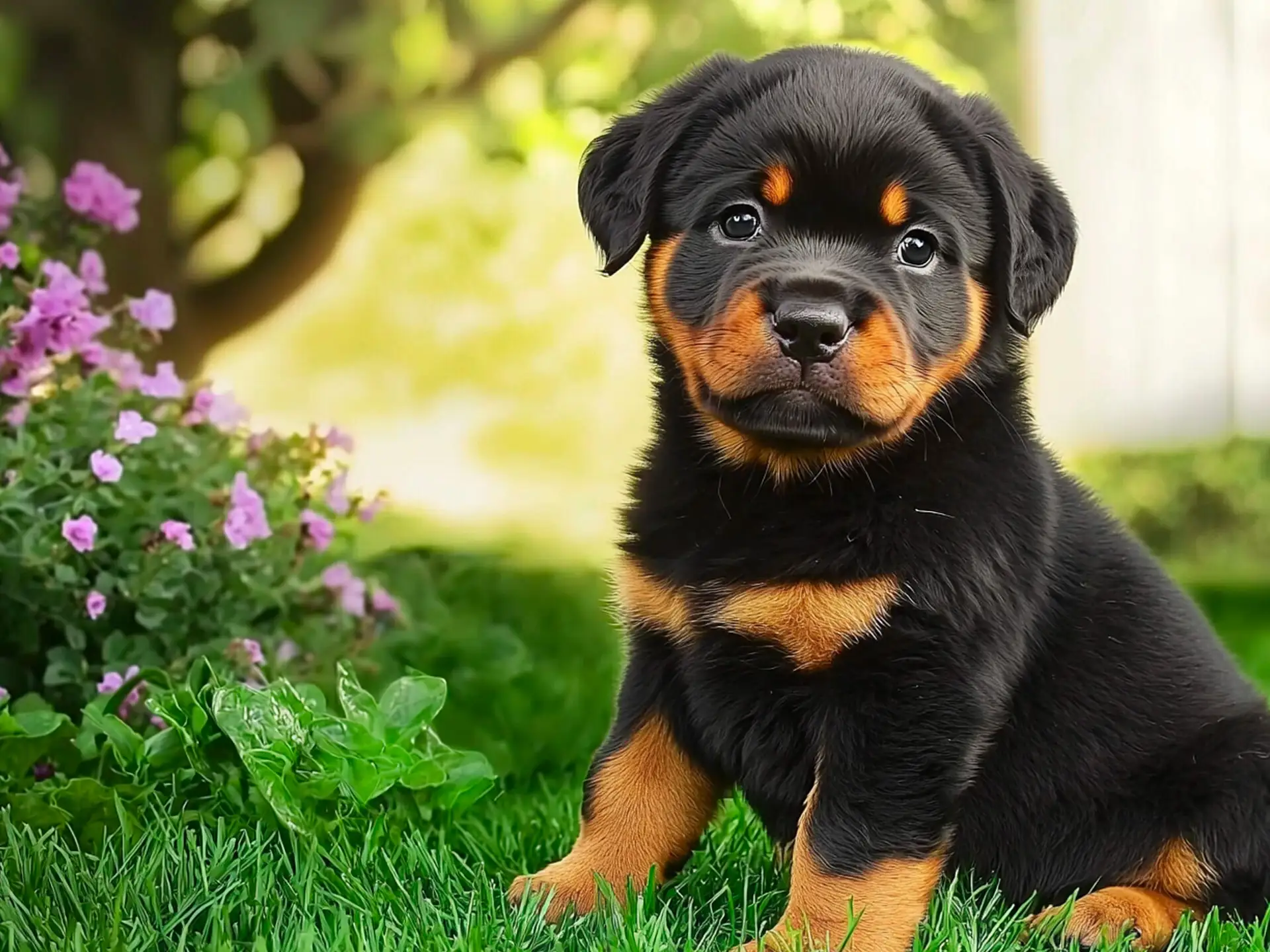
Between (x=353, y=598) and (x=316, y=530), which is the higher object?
(x=316, y=530)

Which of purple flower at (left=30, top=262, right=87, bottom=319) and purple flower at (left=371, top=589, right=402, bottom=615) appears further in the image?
purple flower at (left=371, top=589, right=402, bottom=615)

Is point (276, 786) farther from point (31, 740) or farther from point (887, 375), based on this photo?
point (887, 375)

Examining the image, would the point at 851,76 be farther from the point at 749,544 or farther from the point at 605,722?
the point at 605,722

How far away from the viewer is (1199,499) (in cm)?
870

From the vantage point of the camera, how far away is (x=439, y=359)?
10039 mm

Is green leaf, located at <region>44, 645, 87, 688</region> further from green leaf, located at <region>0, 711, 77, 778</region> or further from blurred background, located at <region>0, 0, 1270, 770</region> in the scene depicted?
blurred background, located at <region>0, 0, 1270, 770</region>

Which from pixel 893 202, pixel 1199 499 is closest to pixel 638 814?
pixel 893 202

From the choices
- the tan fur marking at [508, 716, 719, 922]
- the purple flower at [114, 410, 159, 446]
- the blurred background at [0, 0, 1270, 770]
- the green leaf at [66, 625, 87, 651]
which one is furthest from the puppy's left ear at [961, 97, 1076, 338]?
the blurred background at [0, 0, 1270, 770]

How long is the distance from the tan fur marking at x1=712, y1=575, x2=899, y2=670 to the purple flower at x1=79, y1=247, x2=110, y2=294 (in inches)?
80.8

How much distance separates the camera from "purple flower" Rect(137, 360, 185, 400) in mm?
3688

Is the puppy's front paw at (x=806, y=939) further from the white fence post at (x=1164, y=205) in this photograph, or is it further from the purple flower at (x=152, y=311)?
the white fence post at (x=1164, y=205)

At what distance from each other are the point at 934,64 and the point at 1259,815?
639cm

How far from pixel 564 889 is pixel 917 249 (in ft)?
4.23

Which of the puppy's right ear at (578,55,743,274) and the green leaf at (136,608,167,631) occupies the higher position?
the puppy's right ear at (578,55,743,274)
